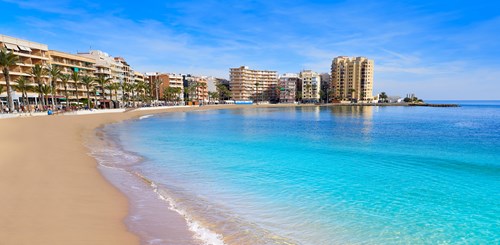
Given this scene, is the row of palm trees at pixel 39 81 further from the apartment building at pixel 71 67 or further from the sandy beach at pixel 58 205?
the sandy beach at pixel 58 205

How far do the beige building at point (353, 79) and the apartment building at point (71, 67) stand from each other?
Answer: 148956mm

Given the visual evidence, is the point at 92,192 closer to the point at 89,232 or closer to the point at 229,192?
the point at 89,232

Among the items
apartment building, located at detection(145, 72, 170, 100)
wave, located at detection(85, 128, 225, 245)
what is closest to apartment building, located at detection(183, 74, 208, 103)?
apartment building, located at detection(145, 72, 170, 100)

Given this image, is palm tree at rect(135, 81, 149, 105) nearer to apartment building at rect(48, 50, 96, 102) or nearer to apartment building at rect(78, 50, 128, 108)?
apartment building at rect(78, 50, 128, 108)

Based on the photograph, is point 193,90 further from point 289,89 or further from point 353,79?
point 353,79

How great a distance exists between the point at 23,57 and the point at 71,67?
17.4 m


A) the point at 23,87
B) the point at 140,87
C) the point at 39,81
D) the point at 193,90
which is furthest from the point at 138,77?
the point at 23,87

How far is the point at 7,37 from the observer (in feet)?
210

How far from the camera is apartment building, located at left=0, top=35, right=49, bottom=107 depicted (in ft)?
208

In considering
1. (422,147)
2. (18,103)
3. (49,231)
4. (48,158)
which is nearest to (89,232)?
(49,231)

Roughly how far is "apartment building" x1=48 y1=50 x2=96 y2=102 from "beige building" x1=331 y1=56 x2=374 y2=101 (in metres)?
149

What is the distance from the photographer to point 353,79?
18712cm

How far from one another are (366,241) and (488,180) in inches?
438

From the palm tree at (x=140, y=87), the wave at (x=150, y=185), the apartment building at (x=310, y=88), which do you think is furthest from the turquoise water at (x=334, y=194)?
the apartment building at (x=310, y=88)
